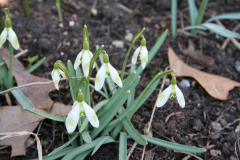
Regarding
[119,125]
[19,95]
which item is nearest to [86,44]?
[119,125]

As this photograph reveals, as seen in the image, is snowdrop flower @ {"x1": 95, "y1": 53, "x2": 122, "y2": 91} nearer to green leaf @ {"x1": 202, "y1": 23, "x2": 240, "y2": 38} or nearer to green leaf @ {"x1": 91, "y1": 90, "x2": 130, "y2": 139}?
green leaf @ {"x1": 91, "y1": 90, "x2": 130, "y2": 139}

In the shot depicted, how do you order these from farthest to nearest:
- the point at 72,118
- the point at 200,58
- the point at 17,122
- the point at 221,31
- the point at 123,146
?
the point at 200,58, the point at 221,31, the point at 17,122, the point at 123,146, the point at 72,118

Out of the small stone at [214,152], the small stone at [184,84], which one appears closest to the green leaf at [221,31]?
the small stone at [184,84]

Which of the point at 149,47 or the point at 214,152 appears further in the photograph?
the point at 149,47

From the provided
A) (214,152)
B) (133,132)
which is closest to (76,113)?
(133,132)

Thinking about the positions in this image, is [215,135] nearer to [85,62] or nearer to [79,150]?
[79,150]

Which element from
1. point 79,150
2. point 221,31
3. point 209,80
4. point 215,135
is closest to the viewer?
point 79,150

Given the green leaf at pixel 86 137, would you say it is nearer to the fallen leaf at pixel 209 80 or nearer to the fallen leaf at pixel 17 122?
the fallen leaf at pixel 17 122
